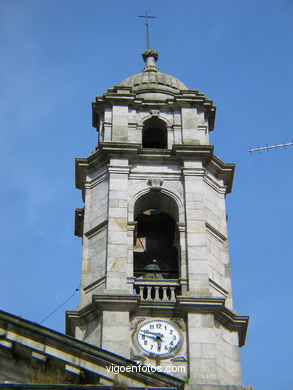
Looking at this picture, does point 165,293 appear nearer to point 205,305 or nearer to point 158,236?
point 205,305

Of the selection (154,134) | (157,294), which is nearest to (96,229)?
(157,294)

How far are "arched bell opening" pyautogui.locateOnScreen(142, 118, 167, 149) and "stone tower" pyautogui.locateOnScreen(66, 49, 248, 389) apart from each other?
0.12ft

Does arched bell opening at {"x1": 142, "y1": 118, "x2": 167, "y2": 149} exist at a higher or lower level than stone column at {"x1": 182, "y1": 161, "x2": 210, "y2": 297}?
higher

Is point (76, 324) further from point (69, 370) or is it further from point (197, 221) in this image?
point (69, 370)

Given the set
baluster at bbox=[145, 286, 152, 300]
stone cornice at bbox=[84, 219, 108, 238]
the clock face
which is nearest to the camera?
the clock face

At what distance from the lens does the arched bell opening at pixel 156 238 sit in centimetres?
3731

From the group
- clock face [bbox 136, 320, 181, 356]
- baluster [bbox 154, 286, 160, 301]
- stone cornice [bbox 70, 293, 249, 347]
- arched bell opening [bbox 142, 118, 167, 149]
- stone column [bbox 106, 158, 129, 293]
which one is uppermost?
arched bell opening [bbox 142, 118, 167, 149]

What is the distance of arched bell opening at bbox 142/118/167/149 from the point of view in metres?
41.6

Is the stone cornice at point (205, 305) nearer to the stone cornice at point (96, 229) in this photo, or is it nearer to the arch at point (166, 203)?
the arch at point (166, 203)

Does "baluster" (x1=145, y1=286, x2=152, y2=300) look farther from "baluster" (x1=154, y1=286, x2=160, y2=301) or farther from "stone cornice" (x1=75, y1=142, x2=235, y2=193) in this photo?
"stone cornice" (x1=75, y1=142, x2=235, y2=193)

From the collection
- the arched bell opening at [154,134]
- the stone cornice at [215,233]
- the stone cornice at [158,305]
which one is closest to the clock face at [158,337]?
the stone cornice at [158,305]

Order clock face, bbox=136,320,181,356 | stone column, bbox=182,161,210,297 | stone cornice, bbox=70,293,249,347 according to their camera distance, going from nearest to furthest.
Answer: clock face, bbox=136,320,181,356 → stone cornice, bbox=70,293,249,347 → stone column, bbox=182,161,210,297

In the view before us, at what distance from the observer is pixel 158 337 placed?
33844 mm

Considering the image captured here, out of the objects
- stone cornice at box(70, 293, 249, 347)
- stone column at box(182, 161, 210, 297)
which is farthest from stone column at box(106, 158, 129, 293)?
stone column at box(182, 161, 210, 297)
